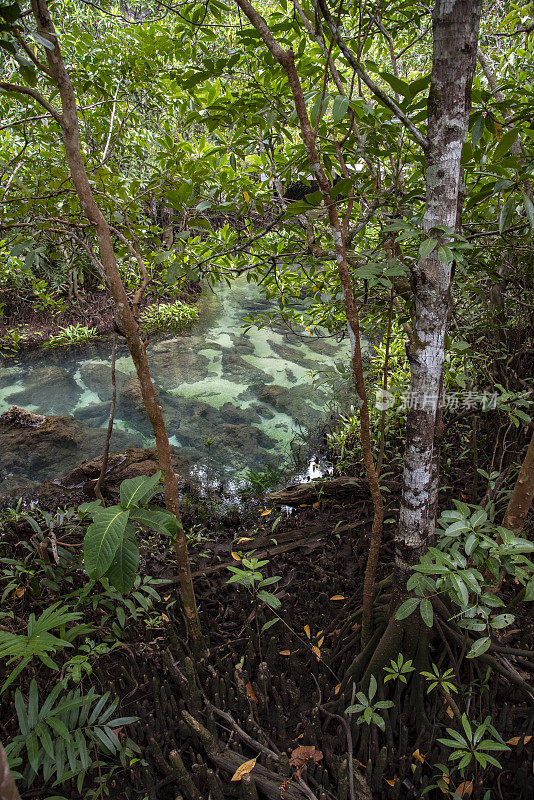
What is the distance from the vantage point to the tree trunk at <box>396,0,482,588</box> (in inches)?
50.9

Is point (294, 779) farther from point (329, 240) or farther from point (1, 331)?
point (1, 331)

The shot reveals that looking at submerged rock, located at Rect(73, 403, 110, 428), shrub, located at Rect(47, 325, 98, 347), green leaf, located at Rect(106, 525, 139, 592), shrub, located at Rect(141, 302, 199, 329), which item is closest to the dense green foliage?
green leaf, located at Rect(106, 525, 139, 592)

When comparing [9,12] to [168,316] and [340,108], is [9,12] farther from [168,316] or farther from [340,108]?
[168,316]

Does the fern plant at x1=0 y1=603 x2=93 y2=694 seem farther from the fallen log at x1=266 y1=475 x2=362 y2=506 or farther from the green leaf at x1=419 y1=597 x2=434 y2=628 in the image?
the fallen log at x1=266 y1=475 x2=362 y2=506

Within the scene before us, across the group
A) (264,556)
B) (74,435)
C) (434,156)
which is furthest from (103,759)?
(74,435)

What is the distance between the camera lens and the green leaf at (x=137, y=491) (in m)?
1.32

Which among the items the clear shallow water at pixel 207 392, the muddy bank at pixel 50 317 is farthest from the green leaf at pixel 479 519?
the muddy bank at pixel 50 317

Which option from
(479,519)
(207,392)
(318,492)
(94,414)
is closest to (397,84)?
(479,519)

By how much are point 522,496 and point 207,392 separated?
217 inches

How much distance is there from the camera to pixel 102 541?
47.8 inches

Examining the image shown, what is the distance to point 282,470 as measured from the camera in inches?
179

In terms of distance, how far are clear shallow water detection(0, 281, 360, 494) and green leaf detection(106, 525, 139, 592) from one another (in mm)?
2831

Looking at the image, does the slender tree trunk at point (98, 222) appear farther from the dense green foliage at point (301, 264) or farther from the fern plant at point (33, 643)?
the fern plant at point (33, 643)

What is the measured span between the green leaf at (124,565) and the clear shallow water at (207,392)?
2.83 metres
